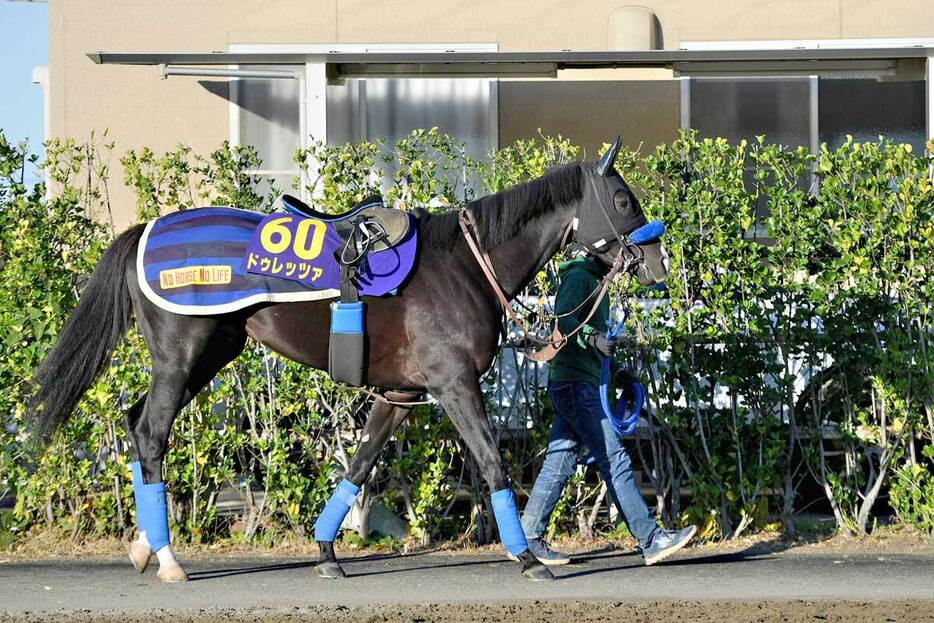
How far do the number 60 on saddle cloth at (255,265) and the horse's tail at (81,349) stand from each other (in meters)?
0.28

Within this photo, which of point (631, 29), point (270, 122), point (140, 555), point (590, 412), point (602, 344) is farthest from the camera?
point (270, 122)

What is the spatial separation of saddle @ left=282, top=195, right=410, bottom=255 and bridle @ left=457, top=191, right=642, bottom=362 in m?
0.33

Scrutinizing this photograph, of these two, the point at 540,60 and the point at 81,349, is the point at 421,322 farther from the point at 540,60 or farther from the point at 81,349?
the point at 540,60

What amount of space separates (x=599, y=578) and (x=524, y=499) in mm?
1609

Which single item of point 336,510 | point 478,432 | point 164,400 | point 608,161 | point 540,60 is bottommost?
point 336,510

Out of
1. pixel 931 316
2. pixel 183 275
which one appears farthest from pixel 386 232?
pixel 931 316

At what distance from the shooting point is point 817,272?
7.67m

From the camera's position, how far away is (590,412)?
6.91 m

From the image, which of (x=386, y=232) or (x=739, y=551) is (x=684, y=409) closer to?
(x=739, y=551)

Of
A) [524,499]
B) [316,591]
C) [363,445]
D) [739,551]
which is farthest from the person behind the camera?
[524,499]

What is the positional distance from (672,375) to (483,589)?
1.97 meters

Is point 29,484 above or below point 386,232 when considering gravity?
below

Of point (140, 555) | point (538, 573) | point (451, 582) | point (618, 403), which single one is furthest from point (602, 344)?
point (140, 555)

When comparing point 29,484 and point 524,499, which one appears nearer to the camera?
point 29,484
